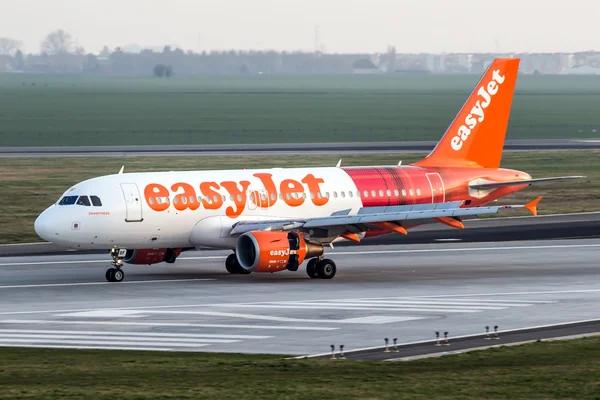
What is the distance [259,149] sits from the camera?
132 meters

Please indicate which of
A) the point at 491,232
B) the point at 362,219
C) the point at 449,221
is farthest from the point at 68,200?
the point at 491,232

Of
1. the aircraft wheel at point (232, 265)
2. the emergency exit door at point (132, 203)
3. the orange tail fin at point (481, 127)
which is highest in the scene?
the orange tail fin at point (481, 127)

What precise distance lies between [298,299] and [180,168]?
195 feet

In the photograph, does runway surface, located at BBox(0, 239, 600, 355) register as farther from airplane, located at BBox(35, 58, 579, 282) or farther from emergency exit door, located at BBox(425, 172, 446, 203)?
emergency exit door, located at BBox(425, 172, 446, 203)

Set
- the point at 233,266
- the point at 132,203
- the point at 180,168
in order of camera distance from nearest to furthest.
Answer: the point at 132,203 → the point at 233,266 → the point at 180,168

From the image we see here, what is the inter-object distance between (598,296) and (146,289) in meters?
18.4

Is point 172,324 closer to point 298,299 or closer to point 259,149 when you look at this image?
point 298,299

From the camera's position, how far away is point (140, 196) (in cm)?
5334

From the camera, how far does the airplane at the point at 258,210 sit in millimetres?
52469

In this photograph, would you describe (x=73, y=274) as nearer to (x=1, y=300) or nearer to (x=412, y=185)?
(x=1, y=300)

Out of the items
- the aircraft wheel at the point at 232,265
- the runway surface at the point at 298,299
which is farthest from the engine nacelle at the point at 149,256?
the aircraft wheel at the point at 232,265

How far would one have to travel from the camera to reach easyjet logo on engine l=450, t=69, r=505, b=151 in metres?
62.9

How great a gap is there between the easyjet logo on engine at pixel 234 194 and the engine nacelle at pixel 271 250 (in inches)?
103

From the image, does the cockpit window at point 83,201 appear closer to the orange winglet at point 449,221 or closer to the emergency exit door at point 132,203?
the emergency exit door at point 132,203
